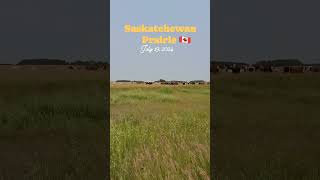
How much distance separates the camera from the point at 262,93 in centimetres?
1822

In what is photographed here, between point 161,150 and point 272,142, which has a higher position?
point 272,142

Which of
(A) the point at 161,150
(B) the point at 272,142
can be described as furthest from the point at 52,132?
(B) the point at 272,142

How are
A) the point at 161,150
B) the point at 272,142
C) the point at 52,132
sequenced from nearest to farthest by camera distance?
the point at 161,150 < the point at 272,142 < the point at 52,132

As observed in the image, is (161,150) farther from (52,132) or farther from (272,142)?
(52,132)

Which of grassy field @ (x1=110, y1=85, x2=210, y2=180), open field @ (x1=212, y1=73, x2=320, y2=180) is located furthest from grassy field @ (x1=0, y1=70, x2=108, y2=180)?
open field @ (x1=212, y1=73, x2=320, y2=180)

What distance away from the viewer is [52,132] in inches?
378

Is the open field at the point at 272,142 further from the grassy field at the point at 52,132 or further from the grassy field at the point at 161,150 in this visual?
the grassy field at the point at 52,132

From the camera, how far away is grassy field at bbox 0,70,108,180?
6.05 meters

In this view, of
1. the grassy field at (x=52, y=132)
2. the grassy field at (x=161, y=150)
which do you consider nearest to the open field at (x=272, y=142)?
the grassy field at (x=161, y=150)

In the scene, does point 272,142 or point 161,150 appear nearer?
point 161,150

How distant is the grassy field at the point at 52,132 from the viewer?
605cm

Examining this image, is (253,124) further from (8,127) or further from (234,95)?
(234,95)

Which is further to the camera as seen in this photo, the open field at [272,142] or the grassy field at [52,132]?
the grassy field at [52,132]

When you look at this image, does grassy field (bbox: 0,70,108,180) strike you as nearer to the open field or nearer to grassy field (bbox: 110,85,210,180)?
grassy field (bbox: 110,85,210,180)
